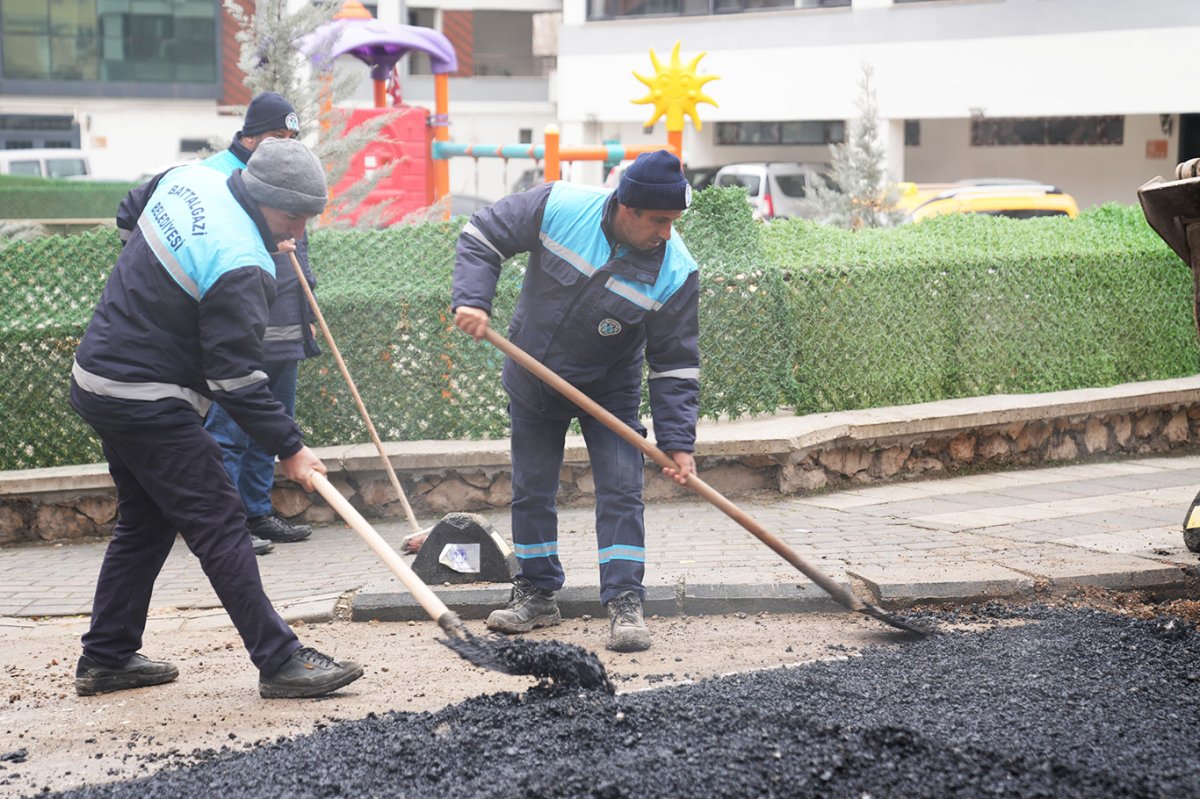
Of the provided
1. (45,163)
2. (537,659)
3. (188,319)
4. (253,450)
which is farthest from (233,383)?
(45,163)

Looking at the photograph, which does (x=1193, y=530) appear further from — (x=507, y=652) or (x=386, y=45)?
(x=386, y=45)

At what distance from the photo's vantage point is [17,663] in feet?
17.6

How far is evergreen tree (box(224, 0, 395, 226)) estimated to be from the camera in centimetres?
947

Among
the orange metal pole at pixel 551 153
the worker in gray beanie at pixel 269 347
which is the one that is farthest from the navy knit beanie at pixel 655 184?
the orange metal pole at pixel 551 153

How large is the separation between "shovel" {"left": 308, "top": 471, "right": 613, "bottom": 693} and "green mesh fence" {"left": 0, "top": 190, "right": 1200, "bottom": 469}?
3.11 m

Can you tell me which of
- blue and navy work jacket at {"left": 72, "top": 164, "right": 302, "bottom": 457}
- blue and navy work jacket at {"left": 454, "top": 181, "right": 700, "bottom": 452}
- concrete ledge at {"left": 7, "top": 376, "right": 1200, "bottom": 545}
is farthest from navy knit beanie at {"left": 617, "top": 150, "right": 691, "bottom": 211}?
concrete ledge at {"left": 7, "top": 376, "right": 1200, "bottom": 545}

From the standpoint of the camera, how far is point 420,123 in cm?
1413

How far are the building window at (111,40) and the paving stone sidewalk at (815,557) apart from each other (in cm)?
3724

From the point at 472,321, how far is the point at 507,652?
4.18 feet

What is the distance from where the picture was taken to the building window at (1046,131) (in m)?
27.1

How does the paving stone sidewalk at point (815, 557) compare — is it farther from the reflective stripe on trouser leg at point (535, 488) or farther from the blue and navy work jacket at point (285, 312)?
the blue and navy work jacket at point (285, 312)

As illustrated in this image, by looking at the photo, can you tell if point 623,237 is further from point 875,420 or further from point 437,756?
point 875,420

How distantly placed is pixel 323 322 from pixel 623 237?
2.34 meters

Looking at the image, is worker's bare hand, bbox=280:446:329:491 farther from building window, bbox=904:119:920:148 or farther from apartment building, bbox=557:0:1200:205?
building window, bbox=904:119:920:148
